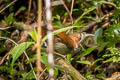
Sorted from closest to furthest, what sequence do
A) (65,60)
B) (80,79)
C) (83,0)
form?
(80,79), (65,60), (83,0)

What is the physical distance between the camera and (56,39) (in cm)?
161

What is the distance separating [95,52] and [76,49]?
221 mm

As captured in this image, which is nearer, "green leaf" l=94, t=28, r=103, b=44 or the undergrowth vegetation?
the undergrowth vegetation

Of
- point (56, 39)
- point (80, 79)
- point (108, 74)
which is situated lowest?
point (108, 74)

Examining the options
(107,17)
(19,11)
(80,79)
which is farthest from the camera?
(19,11)

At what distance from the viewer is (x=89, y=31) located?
2.05 m

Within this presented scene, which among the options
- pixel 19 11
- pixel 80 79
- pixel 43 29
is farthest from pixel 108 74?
pixel 19 11

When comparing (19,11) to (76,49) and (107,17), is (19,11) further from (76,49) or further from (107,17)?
(76,49)

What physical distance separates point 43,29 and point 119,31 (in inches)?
19.6

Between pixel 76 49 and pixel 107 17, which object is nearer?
pixel 76 49

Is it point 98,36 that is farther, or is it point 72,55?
point 98,36

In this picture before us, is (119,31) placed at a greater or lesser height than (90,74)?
greater

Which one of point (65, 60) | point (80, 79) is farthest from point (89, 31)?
point (80, 79)

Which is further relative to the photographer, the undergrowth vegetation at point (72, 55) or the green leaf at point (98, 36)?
the green leaf at point (98, 36)
